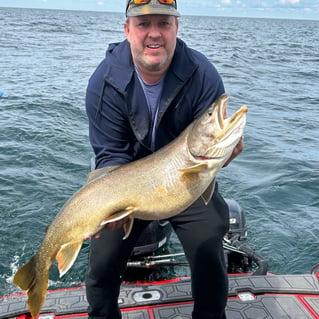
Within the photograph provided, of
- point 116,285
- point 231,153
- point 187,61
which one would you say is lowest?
point 116,285

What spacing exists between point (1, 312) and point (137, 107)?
90.8 inches

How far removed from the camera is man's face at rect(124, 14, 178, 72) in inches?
136

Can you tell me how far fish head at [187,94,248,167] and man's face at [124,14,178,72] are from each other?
0.68 m

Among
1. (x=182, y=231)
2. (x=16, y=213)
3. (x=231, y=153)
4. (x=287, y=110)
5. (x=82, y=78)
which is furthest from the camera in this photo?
(x=82, y=78)

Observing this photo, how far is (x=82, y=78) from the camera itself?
21.3 m

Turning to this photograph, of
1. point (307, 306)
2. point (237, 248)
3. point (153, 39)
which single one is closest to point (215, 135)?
point (153, 39)

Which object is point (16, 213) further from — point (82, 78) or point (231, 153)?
point (82, 78)

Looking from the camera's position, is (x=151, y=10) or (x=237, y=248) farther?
(x=237, y=248)

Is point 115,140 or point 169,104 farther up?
point 169,104

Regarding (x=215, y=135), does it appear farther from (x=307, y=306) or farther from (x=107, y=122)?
(x=307, y=306)

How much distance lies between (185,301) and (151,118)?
188 centimetres

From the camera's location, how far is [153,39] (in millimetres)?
3453

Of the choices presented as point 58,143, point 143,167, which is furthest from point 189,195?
point 58,143

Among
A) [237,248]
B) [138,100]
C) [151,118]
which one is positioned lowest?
[237,248]
